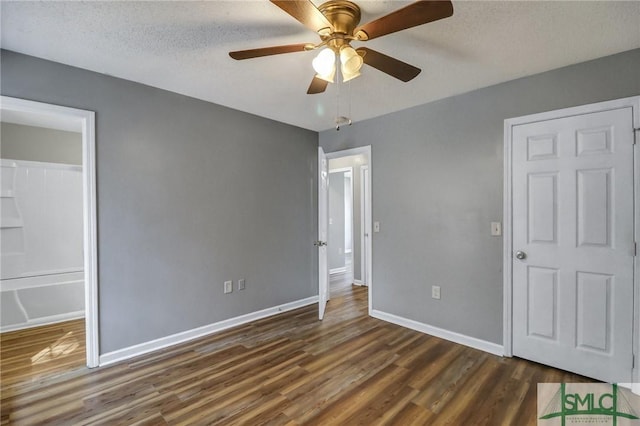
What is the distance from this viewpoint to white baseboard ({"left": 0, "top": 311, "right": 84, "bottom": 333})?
3.36 m

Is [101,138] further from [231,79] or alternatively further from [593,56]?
[593,56]

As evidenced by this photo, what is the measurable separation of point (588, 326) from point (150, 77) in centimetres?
419

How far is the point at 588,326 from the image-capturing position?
2.36m

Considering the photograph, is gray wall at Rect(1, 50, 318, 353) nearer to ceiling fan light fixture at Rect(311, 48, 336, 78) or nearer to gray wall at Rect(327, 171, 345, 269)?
ceiling fan light fixture at Rect(311, 48, 336, 78)

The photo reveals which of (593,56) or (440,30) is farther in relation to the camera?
(593,56)

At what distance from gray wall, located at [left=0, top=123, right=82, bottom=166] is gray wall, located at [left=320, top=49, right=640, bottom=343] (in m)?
3.80

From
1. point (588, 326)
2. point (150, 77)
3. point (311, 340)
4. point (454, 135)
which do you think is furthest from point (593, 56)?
point (150, 77)

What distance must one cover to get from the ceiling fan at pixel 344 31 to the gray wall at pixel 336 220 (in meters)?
4.64

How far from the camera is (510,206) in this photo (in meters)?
2.73

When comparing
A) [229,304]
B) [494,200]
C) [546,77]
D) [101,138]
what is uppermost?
[546,77]

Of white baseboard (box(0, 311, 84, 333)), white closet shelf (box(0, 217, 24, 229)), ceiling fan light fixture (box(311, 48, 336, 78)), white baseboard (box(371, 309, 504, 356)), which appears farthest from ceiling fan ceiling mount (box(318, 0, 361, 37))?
white baseboard (box(0, 311, 84, 333))

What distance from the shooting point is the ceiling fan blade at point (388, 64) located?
5.63 feet

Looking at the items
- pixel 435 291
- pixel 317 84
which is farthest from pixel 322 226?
pixel 317 84

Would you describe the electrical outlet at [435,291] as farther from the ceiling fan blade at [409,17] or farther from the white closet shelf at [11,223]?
the white closet shelf at [11,223]
